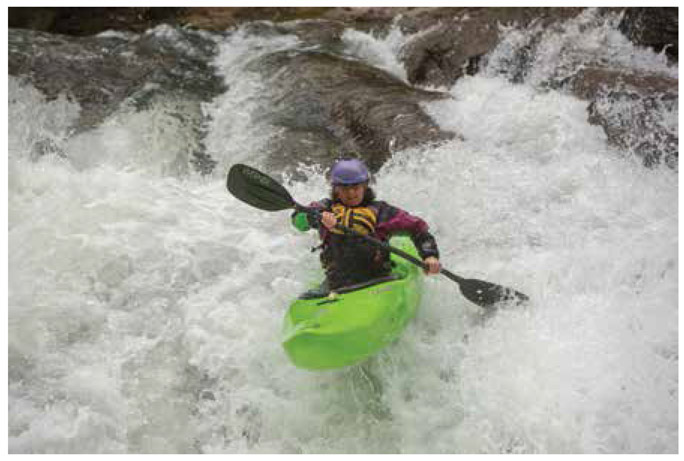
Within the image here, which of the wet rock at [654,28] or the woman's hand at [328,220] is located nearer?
the woman's hand at [328,220]

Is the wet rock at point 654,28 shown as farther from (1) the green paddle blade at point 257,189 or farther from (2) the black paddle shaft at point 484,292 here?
(1) the green paddle blade at point 257,189

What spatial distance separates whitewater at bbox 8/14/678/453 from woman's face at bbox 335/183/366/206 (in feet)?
2.61

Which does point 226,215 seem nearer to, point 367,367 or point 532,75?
point 367,367

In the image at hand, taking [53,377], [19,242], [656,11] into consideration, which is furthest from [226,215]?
[656,11]

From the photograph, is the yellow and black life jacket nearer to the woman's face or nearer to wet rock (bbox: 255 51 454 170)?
the woman's face

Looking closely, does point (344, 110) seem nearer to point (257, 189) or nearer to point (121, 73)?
point (257, 189)

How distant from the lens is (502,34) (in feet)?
25.5

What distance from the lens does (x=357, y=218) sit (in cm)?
367

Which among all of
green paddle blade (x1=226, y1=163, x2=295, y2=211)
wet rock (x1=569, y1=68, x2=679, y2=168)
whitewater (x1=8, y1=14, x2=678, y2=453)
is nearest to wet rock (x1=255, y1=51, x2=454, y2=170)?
whitewater (x1=8, y1=14, x2=678, y2=453)

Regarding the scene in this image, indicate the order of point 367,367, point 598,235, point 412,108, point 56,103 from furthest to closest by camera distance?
point 56,103, point 412,108, point 598,235, point 367,367

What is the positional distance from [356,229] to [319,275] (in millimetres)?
896

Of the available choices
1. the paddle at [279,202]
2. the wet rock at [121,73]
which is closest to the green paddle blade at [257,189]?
the paddle at [279,202]

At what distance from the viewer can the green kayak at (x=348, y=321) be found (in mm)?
3279

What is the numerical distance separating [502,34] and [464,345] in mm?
5106
